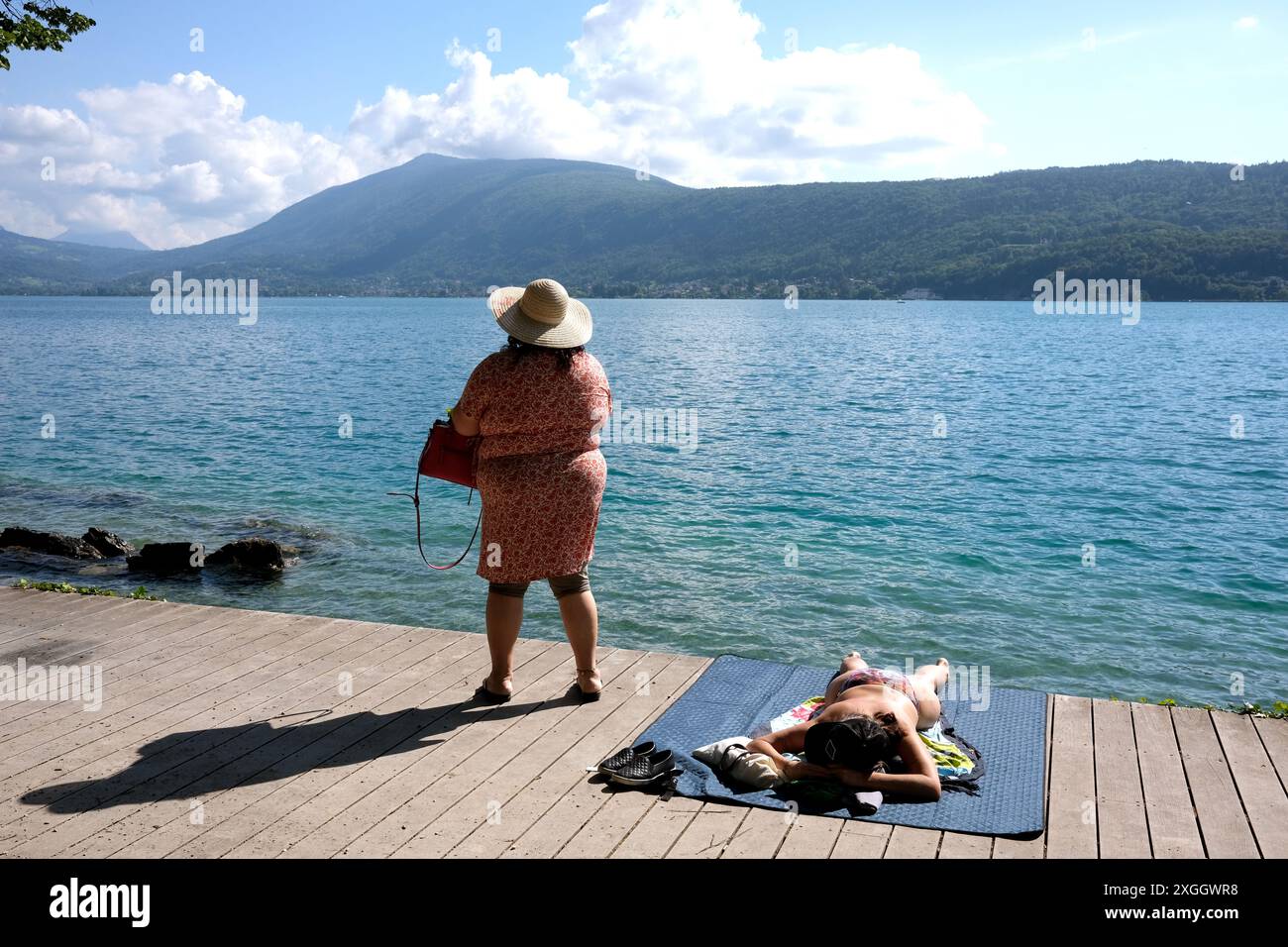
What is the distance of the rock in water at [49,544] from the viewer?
13430mm

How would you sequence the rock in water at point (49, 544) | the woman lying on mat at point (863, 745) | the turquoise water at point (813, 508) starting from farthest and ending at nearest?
the rock in water at point (49, 544) → the turquoise water at point (813, 508) → the woman lying on mat at point (863, 745)

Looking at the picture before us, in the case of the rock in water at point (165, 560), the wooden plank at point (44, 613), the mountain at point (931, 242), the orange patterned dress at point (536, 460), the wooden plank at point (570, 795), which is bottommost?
the rock in water at point (165, 560)

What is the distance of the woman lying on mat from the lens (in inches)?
181

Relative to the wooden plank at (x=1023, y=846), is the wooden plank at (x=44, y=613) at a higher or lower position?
higher

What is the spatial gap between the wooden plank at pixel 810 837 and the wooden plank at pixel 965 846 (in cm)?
42

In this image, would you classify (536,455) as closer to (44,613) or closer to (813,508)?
(44,613)

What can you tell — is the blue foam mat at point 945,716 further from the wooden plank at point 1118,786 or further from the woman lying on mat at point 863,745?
the wooden plank at point 1118,786

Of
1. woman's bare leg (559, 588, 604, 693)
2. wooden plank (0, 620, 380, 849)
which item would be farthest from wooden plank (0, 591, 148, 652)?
woman's bare leg (559, 588, 604, 693)

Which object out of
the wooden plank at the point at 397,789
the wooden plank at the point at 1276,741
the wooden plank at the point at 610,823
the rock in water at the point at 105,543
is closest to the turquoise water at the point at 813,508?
the rock in water at the point at 105,543

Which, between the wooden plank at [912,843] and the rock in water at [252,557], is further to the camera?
the rock in water at [252,557]

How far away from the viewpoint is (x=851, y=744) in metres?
4.61

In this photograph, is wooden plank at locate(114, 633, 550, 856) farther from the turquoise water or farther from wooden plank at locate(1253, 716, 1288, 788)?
the turquoise water

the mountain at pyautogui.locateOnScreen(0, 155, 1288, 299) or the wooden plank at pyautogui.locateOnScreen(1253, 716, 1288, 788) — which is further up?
the mountain at pyautogui.locateOnScreen(0, 155, 1288, 299)

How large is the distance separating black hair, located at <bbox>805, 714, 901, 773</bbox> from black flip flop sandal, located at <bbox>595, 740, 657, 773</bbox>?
75 centimetres
